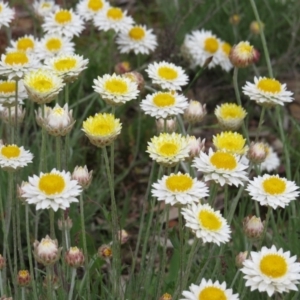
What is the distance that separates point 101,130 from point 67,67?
43 cm

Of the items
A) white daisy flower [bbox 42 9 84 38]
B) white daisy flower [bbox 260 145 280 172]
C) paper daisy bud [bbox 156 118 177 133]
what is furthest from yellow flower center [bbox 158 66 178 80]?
white daisy flower [bbox 260 145 280 172]

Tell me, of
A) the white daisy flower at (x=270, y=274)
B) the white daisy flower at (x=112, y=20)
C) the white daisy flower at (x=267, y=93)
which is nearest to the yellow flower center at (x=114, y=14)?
the white daisy flower at (x=112, y=20)

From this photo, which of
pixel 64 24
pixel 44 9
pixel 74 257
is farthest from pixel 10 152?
pixel 44 9

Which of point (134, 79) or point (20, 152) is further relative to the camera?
point (134, 79)

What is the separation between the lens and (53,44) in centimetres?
294

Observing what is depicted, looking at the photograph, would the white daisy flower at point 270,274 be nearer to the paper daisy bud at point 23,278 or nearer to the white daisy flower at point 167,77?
the paper daisy bud at point 23,278

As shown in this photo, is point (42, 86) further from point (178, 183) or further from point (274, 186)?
point (274, 186)

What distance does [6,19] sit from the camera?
2904 mm

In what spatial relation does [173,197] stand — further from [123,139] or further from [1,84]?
[123,139]

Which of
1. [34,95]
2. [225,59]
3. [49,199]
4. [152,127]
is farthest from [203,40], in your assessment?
[49,199]

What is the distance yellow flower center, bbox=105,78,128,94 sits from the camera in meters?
2.09

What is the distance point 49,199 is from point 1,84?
2.03ft

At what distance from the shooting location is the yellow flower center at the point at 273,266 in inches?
68.2

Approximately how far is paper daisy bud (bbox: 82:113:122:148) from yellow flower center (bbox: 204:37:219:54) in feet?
5.53
